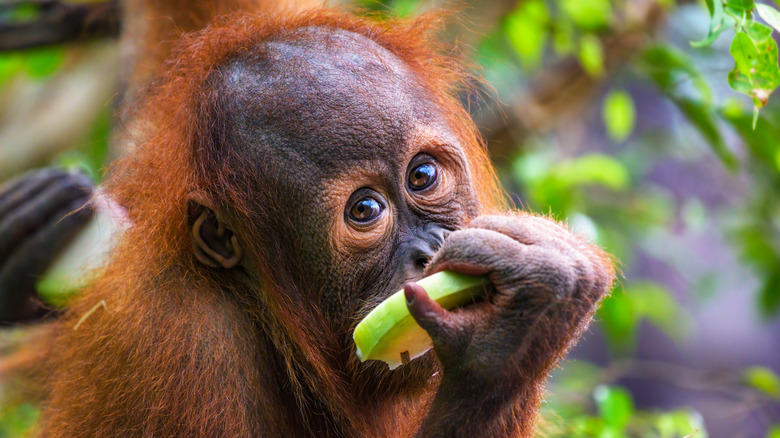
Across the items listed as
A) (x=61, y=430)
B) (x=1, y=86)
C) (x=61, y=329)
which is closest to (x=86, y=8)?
(x=1, y=86)

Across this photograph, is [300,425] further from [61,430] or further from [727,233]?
[727,233]

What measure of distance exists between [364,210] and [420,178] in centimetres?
24

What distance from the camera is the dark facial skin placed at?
2244 millimetres

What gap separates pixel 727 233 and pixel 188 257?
4.26 meters

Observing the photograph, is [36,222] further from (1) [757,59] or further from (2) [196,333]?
(1) [757,59]

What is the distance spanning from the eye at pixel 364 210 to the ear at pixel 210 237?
0.42 metres

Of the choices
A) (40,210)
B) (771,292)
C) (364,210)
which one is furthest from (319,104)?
(771,292)

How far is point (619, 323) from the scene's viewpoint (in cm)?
403

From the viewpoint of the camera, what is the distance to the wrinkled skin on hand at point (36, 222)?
344cm

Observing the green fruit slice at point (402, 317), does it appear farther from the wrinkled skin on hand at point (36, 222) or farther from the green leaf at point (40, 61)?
the green leaf at point (40, 61)

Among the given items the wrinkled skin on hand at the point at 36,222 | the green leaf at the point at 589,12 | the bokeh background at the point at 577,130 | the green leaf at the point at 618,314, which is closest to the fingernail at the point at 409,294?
the bokeh background at the point at 577,130

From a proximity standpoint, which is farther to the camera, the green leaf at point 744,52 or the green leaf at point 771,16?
the green leaf at point 744,52

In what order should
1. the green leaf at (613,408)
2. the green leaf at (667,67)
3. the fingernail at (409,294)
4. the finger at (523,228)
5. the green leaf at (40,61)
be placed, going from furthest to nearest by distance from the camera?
the green leaf at (40,61)
the green leaf at (667,67)
the green leaf at (613,408)
the finger at (523,228)
the fingernail at (409,294)

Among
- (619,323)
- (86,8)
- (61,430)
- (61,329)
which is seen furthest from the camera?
(86,8)
